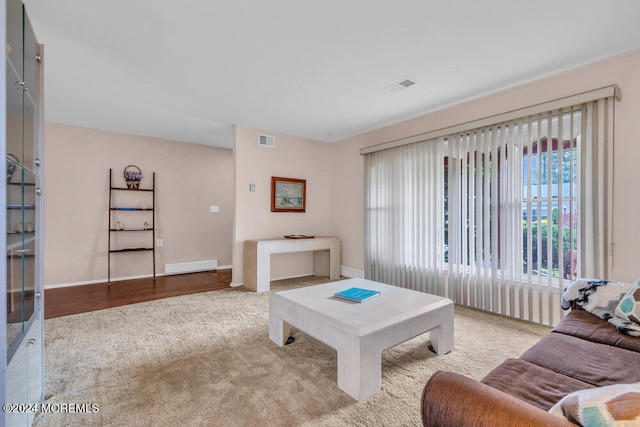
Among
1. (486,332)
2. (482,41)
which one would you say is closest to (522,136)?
(482,41)

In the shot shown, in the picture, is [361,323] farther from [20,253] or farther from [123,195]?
[123,195]

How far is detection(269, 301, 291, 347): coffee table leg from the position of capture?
2377 millimetres

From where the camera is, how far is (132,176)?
479 centimetres

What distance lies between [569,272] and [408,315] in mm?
1820

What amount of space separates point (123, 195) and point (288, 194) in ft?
8.88

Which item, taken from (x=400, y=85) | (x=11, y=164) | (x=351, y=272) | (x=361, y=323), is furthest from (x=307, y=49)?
(x=351, y=272)

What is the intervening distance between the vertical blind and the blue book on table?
1597mm

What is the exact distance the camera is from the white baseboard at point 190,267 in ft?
16.8

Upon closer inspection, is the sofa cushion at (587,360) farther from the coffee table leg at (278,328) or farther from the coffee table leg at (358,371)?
the coffee table leg at (278,328)

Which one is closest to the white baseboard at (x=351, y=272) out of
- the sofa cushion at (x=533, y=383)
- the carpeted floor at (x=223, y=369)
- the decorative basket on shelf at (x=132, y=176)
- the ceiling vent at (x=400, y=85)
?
the carpeted floor at (x=223, y=369)

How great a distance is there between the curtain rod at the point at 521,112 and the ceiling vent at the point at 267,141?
185 cm

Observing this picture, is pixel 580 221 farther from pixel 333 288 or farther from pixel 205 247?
pixel 205 247

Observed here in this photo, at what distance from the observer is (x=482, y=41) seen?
2.24 m

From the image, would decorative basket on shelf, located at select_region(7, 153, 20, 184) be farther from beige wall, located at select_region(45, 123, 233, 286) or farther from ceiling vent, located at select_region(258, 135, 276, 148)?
beige wall, located at select_region(45, 123, 233, 286)
